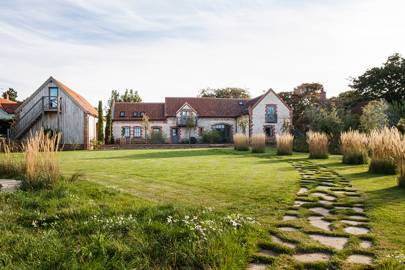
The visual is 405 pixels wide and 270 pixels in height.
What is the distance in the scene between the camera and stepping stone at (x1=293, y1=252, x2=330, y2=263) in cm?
288

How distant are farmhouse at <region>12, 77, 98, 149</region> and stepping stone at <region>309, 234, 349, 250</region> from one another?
22.9 m

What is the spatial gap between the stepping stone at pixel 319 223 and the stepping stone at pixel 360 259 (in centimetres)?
82

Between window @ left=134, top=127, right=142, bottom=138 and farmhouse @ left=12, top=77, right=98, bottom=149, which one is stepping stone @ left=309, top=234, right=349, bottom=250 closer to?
farmhouse @ left=12, top=77, right=98, bottom=149

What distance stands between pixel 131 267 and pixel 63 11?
809 centimetres

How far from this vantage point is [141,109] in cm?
3412

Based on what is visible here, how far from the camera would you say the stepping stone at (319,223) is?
3889 millimetres

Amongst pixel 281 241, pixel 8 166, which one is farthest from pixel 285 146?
pixel 281 241

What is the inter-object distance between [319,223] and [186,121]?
94.0 ft

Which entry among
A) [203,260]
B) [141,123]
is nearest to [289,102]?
[141,123]

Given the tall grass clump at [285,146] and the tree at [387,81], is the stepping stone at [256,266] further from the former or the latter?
the tree at [387,81]

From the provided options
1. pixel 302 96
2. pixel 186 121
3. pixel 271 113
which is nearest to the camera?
pixel 271 113

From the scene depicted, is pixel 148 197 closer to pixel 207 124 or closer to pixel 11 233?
pixel 11 233

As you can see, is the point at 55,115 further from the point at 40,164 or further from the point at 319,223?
the point at 319,223

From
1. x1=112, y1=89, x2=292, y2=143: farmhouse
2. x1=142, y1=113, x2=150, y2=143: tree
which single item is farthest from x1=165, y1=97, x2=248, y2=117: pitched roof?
x1=142, y1=113, x2=150, y2=143: tree
